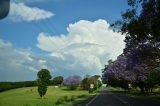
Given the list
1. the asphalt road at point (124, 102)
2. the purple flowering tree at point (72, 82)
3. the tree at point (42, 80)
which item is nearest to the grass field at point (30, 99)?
the tree at point (42, 80)

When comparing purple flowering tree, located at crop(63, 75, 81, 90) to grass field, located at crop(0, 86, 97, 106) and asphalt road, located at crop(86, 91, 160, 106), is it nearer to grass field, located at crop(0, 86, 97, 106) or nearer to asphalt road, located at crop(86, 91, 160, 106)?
grass field, located at crop(0, 86, 97, 106)

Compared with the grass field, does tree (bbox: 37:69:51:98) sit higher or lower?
higher

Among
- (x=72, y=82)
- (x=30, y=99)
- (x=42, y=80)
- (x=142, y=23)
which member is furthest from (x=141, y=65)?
(x=72, y=82)

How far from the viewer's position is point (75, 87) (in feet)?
564

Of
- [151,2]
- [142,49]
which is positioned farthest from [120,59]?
[151,2]

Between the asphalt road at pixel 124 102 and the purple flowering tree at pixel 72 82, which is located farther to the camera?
the purple flowering tree at pixel 72 82

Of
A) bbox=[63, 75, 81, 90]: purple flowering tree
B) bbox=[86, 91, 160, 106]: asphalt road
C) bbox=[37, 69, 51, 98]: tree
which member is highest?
bbox=[63, 75, 81, 90]: purple flowering tree

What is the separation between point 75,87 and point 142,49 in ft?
442

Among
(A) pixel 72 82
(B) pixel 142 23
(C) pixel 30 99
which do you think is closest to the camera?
(B) pixel 142 23

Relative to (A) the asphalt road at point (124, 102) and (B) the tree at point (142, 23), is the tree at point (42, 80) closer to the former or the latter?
(A) the asphalt road at point (124, 102)

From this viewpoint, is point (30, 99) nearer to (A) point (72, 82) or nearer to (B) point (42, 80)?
(B) point (42, 80)

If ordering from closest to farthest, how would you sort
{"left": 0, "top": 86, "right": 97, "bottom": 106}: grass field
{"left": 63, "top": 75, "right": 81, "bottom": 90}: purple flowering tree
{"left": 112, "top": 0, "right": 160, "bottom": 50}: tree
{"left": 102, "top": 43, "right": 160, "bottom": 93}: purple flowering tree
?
{"left": 112, "top": 0, "right": 160, "bottom": 50}: tree
{"left": 102, "top": 43, "right": 160, "bottom": 93}: purple flowering tree
{"left": 0, "top": 86, "right": 97, "bottom": 106}: grass field
{"left": 63, "top": 75, "right": 81, "bottom": 90}: purple flowering tree

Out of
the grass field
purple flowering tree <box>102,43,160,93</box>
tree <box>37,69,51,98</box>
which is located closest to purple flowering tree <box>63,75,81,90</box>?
purple flowering tree <box>102,43,160,93</box>

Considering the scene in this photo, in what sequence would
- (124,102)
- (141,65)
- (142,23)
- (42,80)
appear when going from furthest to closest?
1. (42,80)
2. (141,65)
3. (124,102)
4. (142,23)
